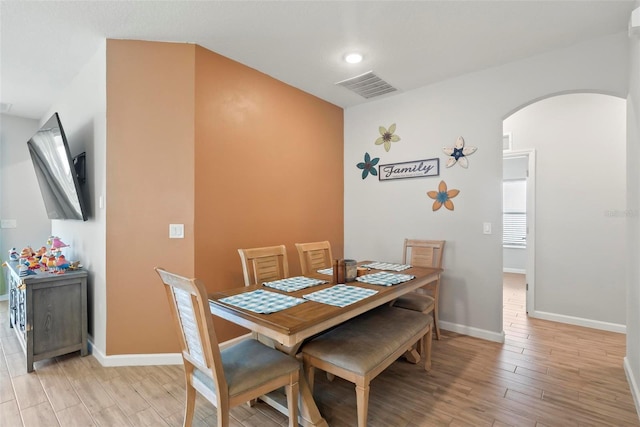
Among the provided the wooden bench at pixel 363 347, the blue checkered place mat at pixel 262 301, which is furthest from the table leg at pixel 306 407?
the blue checkered place mat at pixel 262 301

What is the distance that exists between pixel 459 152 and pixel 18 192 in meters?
5.92

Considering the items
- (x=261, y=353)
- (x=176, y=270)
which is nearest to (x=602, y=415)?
(x=261, y=353)

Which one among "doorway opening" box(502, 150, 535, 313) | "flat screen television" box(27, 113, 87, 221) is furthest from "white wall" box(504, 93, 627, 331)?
"flat screen television" box(27, 113, 87, 221)

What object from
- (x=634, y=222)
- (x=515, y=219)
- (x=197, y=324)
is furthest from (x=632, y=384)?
(x=515, y=219)

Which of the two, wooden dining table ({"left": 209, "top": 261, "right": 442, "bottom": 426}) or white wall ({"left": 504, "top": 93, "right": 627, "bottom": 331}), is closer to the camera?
wooden dining table ({"left": 209, "top": 261, "right": 442, "bottom": 426})

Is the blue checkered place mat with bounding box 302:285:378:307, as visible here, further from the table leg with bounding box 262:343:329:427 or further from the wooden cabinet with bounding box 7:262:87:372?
the wooden cabinet with bounding box 7:262:87:372

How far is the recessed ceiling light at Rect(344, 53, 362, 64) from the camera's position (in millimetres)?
2768

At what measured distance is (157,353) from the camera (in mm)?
2572

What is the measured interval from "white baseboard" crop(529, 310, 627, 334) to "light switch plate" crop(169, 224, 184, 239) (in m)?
4.00

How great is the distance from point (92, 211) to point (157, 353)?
1395mm

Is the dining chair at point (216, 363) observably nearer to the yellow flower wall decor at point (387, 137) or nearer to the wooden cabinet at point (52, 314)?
the wooden cabinet at point (52, 314)

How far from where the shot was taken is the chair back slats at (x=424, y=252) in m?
3.15

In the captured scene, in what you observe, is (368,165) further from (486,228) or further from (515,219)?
(515,219)

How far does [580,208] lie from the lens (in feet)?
11.3
